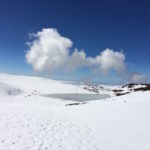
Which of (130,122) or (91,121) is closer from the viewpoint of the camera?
(130,122)

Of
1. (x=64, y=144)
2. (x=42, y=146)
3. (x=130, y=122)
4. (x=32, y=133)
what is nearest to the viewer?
(x=42, y=146)

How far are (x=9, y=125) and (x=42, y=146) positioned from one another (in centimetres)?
471

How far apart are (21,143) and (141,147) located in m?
6.33

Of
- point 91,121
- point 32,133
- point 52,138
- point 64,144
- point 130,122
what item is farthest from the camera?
point 91,121

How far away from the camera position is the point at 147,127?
12.5m

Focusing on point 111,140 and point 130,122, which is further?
point 130,122

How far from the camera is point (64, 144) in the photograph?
9812 millimetres

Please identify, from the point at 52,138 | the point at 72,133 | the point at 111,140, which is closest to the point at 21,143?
the point at 52,138

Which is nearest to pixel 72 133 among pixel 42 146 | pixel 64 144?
pixel 64 144

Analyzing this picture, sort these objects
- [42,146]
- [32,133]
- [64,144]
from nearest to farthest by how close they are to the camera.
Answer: [42,146], [64,144], [32,133]

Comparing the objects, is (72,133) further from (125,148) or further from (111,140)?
(125,148)

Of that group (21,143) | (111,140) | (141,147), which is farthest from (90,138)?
(21,143)

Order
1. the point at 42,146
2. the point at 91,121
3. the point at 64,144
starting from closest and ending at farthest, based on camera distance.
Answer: the point at 42,146 < the point at 64,144 < the point at 91,121

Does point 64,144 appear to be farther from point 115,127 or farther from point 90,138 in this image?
point 115,127
